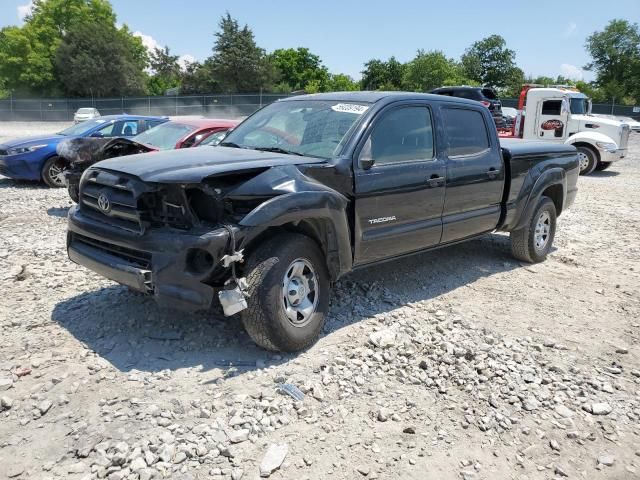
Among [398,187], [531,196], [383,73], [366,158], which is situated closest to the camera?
[366,158]

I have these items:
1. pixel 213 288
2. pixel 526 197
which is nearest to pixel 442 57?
pixel 526 197

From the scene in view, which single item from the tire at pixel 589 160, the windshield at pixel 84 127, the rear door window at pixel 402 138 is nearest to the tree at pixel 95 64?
the windshield at pixel 84 127

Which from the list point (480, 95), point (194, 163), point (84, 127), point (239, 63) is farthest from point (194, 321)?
point (239, 63)

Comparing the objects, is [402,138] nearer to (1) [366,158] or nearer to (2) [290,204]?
(1) [366,158]

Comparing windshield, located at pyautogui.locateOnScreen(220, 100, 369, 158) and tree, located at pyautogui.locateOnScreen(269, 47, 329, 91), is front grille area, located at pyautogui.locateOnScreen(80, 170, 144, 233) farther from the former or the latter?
tree, located at pyautogui.locateOnScreen(269, 47, 329, 91)

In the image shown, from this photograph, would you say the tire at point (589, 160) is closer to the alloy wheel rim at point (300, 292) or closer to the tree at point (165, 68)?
the alloy wheel rim at point (300, 292)

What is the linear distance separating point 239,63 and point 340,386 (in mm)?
56670

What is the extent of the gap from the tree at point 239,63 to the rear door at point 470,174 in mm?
53854

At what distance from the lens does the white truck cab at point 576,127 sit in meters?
16.0

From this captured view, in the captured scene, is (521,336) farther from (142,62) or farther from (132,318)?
(142,62)

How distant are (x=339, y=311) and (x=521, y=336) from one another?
5.05 feet

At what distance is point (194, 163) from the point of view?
3785mm

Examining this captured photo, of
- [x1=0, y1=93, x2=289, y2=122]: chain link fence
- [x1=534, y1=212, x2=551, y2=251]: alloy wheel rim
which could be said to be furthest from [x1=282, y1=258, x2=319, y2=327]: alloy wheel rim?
[x1=0, y1=93, x2=289, y2=122]: chain link fence

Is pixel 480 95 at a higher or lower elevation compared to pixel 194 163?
higher
